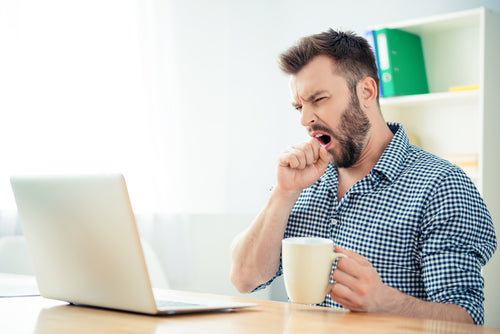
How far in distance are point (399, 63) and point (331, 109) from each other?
39.6 inches

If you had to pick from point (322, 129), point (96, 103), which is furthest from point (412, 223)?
point (96, 103)

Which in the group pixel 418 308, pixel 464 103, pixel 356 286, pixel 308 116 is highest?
pixel 308 116

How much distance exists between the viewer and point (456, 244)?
3.95ft

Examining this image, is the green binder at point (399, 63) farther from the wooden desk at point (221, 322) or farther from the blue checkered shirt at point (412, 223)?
the wooden desk at point (221, 322)

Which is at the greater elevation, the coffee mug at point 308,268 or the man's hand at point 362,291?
the coffee mug at point 308,268

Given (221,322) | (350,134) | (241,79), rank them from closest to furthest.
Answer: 1. (221,322)
2. (350,134)
3. (241,79)

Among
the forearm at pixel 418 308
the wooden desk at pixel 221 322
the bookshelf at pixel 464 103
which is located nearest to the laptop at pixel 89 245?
the wooden desk at pixel 221 322

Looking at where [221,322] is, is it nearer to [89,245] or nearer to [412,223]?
[89,245]

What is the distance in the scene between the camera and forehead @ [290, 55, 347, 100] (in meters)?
1.56

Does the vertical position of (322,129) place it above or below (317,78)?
below

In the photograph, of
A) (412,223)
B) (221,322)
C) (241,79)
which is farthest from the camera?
(241,79)

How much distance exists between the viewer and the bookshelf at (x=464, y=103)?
2.22 metres

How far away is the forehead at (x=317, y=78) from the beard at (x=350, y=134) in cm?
7

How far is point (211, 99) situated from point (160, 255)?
82 cm
